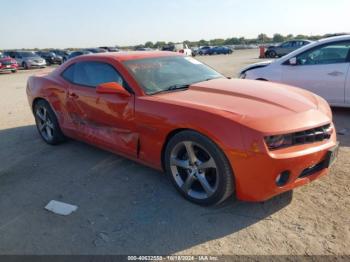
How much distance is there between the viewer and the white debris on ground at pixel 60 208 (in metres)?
3.39

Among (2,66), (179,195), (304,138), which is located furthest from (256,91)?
(2,66)

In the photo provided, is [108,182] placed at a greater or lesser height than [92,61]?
lesser

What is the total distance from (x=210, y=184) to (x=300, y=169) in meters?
0.85

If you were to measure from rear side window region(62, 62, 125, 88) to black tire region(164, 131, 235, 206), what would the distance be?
1129 millimetres

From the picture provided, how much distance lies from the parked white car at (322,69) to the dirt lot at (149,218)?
205cm

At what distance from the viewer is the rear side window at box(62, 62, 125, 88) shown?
13.8 ft

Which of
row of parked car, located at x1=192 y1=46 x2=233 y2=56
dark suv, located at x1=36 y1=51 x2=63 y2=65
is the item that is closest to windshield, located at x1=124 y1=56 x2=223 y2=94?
dark suv, located at x1=36 y1=51 x2=63 y2=65

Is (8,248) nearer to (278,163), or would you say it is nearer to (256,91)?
(278,163)

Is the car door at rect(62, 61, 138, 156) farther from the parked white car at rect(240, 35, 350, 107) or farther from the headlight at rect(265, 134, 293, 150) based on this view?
the parked white car at rect(240, 35, 350, 107)

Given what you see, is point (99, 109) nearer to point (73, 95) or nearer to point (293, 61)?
point (73, 95)

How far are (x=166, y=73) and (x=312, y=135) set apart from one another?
6.42 feet

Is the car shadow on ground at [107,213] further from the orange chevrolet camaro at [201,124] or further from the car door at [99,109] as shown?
the car door at [99,109]

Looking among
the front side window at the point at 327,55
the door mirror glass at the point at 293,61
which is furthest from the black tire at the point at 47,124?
the front side window at the point at 327,55

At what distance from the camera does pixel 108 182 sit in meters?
4.00
